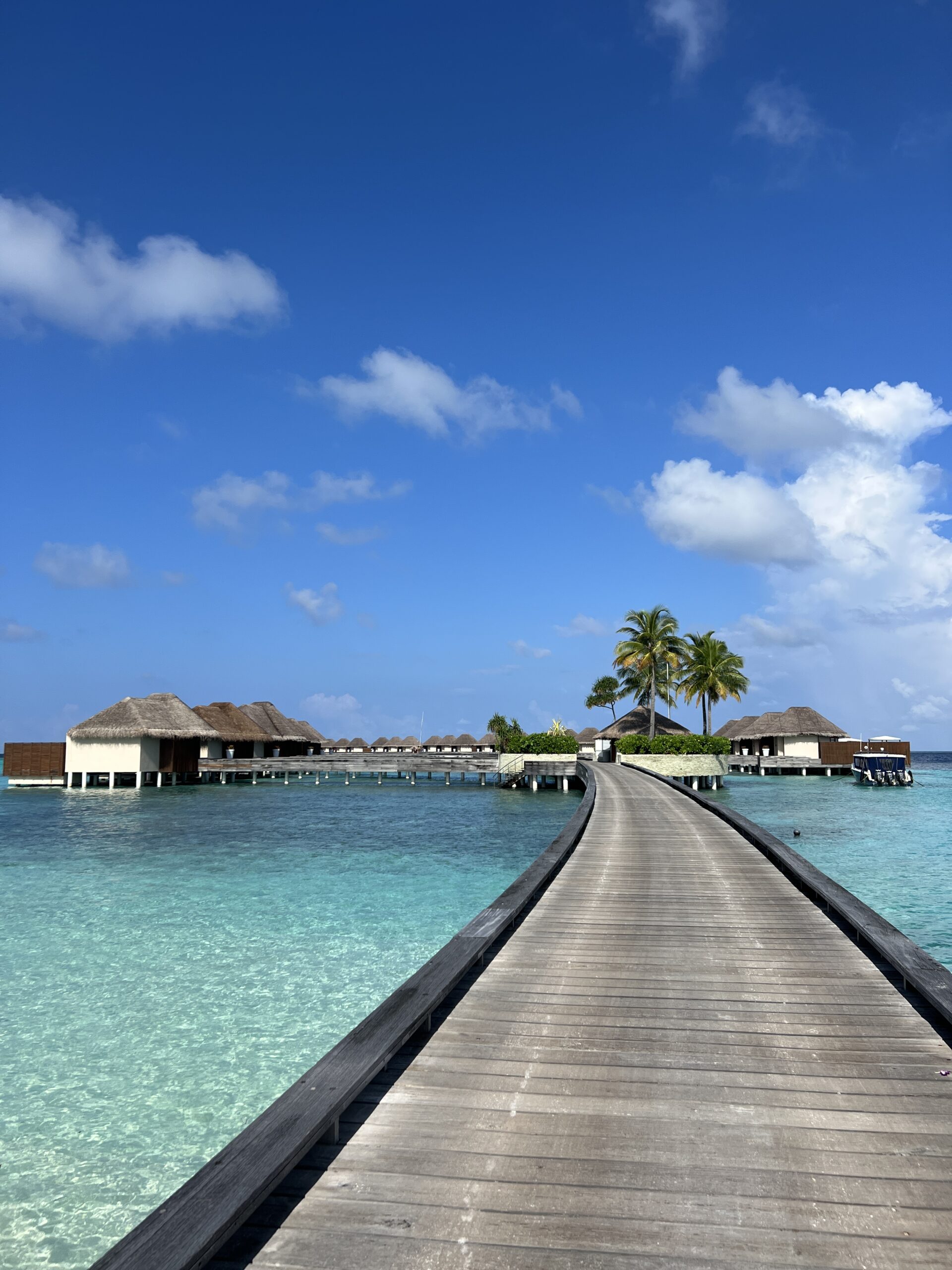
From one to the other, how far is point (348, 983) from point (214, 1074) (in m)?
2.70

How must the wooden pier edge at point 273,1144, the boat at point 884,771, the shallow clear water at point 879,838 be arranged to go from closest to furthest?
the wooden pier edge at point 273,1144, the shallow clear water at point 879,838, the boat at point 884,771

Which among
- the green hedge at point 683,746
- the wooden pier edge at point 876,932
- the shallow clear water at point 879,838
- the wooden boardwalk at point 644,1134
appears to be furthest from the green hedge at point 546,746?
the wooden boardwalk at point 644,1134

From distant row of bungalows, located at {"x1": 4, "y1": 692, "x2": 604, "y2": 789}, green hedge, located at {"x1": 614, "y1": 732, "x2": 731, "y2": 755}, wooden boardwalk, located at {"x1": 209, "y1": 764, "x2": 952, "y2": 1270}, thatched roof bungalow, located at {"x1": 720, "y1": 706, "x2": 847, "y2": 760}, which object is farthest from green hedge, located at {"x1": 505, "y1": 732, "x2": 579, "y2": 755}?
wooden boardwalk, located at {"x1": 209, "y1": 764, "x2": 952, "y2": 1270}

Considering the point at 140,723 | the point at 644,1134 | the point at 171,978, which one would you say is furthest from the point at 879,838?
the point at 140,723

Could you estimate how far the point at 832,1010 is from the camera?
16.3 feet

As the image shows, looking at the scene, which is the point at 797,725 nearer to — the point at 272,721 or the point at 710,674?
the point at 710,674

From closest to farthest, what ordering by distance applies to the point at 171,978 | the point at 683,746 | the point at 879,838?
the point at 171,978
the point at 879,838
the point at 683,746

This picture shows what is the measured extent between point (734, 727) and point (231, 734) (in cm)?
4265

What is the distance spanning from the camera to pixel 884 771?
162 feet

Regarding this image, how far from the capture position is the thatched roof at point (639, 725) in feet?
184

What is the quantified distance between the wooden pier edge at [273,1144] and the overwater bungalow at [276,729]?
56.3m

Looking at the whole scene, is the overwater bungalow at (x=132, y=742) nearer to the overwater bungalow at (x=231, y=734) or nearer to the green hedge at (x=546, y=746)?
the overwater bungalow at (x=231, y=734)

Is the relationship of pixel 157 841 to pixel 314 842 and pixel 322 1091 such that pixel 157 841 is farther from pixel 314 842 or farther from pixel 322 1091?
pixel 322 1091

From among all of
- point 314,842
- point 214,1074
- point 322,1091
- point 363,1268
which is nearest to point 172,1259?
point 363,1268
